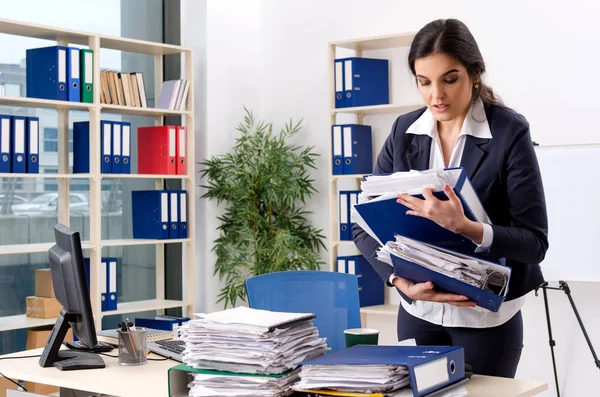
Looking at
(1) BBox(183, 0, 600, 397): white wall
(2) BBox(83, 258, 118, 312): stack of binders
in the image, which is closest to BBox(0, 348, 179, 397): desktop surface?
(2) BBox(83, 258, 118, 312): stack of binders

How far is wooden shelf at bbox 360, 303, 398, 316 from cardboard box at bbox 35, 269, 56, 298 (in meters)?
1.87

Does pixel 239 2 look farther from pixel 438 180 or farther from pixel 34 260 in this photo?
pixel 438 180

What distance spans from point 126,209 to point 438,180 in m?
4.08

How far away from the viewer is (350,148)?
5.20 m

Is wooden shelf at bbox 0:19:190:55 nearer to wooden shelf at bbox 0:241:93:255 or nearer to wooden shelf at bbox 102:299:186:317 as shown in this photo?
wooden shelf at bbox 0:241:93:255

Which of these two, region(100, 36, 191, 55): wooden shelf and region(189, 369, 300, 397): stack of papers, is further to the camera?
region(100, 36, 191, 55): wooden shelf

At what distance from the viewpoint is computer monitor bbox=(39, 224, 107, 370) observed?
8.36ft

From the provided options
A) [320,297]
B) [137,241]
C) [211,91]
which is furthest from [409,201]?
[211,91]

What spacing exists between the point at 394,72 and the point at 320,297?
9.23 feet

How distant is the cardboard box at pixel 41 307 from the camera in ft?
15.6

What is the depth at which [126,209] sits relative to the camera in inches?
224

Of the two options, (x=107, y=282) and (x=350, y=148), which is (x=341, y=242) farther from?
(x=107, y=282)

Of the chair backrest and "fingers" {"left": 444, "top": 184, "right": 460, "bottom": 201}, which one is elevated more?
"fingers" {"left": 444, "top": 184, "right": 460, "bottom": 201}

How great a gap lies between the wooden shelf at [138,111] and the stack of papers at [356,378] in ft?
11.5
